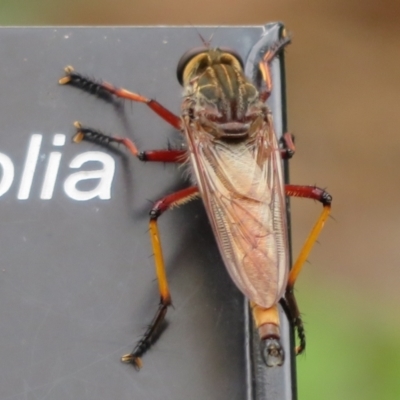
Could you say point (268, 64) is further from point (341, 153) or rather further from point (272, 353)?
point (341, 153)

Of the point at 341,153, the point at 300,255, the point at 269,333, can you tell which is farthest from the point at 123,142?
the point at 341,153

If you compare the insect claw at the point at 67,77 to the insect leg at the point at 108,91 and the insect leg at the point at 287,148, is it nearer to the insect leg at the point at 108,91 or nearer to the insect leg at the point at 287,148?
the insect leg at the point at 108,91

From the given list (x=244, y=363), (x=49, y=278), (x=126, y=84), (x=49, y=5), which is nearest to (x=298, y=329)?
(x=244, y=363)

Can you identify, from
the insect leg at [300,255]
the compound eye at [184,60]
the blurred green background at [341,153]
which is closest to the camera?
the insect leg at [300,255]

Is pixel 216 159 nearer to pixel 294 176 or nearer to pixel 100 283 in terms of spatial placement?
pixel 100 283

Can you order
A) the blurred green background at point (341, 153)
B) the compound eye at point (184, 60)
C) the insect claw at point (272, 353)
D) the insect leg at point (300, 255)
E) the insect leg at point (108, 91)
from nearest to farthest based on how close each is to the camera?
the insect claw at point (272, 353) → the insect leg at point (300, 255) → the insect leg at point (108, 91) → the compound eye at point (184, 60) → the blurred green background at point (341, 153)

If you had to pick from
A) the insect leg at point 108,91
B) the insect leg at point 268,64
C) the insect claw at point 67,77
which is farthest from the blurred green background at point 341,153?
the insect claw at point 67,77
